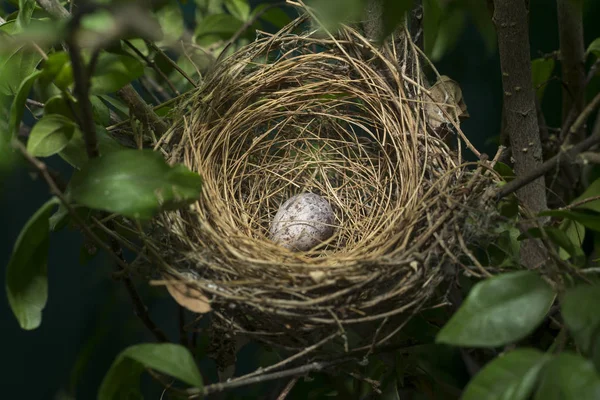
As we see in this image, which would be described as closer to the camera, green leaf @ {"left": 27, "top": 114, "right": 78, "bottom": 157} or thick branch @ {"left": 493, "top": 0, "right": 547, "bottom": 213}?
green leaf @ {"left": 27, "top": 114, "right": 78, "bottom": 157}

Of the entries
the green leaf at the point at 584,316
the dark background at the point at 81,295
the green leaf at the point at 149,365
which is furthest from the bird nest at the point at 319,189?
the dark background at the point at 81,295

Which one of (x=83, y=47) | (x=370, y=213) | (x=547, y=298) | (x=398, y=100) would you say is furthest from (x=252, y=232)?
(x=547, y=298)

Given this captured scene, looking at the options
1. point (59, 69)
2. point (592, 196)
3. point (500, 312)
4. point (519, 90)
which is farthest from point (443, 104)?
point (59, 69)

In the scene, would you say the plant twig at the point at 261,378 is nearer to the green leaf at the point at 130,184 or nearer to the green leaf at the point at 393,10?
the green leaf at the point at 130,184

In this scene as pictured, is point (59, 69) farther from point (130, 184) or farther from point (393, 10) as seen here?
point (393, 10)

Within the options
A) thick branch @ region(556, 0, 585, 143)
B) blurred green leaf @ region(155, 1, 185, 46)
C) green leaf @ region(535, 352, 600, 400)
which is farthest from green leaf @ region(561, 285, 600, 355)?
blurred green leaf @ region(155, 1, 185, 46)

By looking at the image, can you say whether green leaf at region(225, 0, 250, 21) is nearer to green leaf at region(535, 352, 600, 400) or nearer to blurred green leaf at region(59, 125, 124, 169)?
blurred green leaf at region(59, 125, 124, 169)
